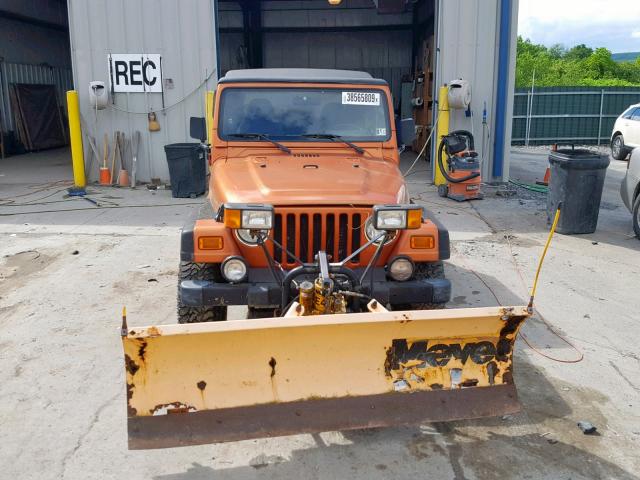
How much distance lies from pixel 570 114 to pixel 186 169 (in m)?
14.6

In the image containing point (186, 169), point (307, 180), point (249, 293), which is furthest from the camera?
point (186, 169)

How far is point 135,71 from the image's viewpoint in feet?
38.9

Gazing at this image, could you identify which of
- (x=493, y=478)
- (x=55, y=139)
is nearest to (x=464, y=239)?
(x=493, y=478)

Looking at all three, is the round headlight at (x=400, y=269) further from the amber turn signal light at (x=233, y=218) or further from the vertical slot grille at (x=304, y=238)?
the amber turn signal light at (x=233, y=218)

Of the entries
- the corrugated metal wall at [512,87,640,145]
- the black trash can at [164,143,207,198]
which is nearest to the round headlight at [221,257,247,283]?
the black trash can at [164,143,207,198]

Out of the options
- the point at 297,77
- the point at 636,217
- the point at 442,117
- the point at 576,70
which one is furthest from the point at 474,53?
the point at 576,70

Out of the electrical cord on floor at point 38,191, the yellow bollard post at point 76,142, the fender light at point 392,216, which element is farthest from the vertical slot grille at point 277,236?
the yellow bollard post at point 76,142

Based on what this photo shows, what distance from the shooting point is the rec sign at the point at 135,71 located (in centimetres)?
1180

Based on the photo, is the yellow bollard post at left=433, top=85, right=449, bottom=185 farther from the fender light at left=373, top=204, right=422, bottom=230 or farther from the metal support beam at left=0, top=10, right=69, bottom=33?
the metal support beam at left=0, top=10, right=69, bottom=33

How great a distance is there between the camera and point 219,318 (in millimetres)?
4324

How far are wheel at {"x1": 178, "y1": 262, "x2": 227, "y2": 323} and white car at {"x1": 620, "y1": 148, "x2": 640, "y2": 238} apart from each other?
6.12 metres

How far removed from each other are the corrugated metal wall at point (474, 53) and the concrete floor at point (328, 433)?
3.64 meters

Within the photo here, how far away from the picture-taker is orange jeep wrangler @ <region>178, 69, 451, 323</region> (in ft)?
12.0

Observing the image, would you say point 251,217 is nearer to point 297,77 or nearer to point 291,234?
point 291,234
